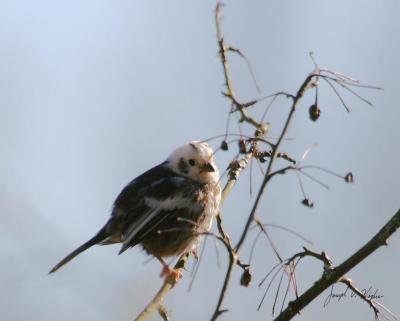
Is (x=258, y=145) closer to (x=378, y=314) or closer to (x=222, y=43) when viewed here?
(x=222, y=43)

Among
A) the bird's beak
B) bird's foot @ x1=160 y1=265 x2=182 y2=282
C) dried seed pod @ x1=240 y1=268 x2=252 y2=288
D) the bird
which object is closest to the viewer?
dried seed pod @ x1=240 y1=268 x2=252 y2=288

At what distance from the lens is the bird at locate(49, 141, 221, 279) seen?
16.0 ft

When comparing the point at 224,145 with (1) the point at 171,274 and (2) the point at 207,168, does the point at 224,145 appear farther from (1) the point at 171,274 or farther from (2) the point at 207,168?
(2) the point at 207,168

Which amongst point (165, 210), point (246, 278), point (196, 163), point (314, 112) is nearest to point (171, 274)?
point (165, 210)

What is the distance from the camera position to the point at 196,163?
17.5ft

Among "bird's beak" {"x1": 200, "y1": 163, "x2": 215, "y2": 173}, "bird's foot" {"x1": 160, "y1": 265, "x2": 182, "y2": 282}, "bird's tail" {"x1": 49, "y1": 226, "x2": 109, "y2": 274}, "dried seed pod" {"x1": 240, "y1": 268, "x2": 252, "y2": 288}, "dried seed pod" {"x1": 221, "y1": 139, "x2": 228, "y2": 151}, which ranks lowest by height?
"bird's foot" {"x1": 160, "y1": 265, "x2": 182, "y2": 282}

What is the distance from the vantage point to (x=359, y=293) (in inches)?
111

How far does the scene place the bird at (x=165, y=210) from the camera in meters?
4.87

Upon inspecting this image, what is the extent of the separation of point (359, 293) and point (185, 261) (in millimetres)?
2219

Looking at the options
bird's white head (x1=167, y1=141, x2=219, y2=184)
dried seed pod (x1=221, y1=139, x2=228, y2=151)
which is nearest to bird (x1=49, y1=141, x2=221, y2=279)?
bird's white head (x1=167, y1=141, x2=219, y2=184)

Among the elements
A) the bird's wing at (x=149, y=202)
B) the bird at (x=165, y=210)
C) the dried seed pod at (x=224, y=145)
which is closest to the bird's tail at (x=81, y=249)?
the bird at (x=165, y=210)

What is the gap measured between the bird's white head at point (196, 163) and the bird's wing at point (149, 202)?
0.08m

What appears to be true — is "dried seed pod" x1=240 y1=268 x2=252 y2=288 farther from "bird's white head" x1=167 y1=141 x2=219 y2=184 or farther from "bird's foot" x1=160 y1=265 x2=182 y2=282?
"bird's white head" x1=167 y1=141 x2=219 y2=184

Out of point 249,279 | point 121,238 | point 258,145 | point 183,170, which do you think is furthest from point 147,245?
point 249,279
